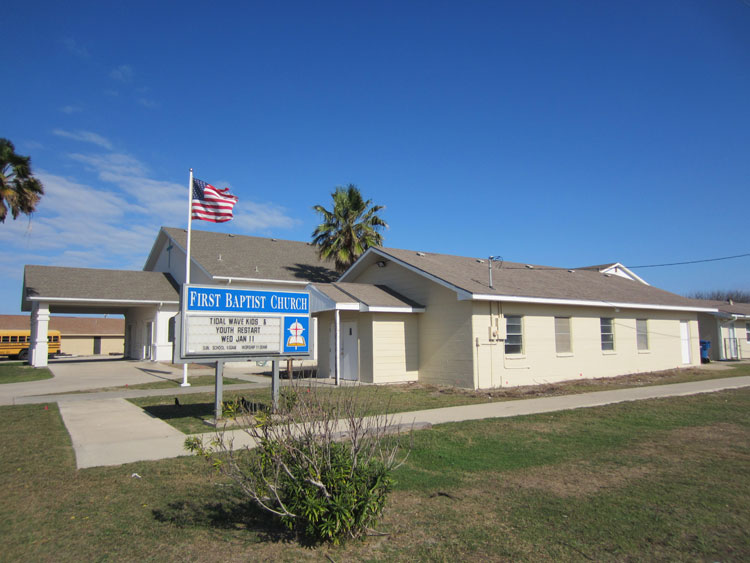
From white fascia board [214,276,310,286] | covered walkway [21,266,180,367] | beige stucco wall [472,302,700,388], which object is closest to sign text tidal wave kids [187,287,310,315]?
beige stucco wall [472,302,700,388]

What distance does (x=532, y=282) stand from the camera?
64.6ft

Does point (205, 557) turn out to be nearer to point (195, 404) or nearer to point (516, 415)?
point (516, 415)

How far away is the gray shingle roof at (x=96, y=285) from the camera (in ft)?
84.6

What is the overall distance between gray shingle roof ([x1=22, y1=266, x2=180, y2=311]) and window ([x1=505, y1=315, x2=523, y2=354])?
58.9 feet

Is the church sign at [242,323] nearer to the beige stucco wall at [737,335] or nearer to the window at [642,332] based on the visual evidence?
the window at [642,332]

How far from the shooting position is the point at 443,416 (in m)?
10.9

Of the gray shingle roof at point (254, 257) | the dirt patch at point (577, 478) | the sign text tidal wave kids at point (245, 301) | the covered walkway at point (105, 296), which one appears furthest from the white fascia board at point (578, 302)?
the covered walkway at point (105, 296)

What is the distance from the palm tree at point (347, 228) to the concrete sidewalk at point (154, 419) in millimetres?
15641

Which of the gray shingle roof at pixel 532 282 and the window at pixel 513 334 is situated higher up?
the gray shingle roof at pixel 532 282

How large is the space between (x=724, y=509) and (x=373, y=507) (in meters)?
3.61

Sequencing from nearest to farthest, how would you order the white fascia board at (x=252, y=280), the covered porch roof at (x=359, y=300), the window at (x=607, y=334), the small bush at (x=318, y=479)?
the small bush at (x=318, y=479), the covered porch roof at (x=359, y=300), the window at (x=607, y=334), the white fascia board at (x=252, y=280)

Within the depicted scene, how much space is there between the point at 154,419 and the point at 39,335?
18.9 meters

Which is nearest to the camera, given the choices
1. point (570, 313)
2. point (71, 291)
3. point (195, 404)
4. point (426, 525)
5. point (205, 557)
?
point (205, 557)

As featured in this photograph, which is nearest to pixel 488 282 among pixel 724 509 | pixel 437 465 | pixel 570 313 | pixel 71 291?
pixel 570 313
